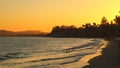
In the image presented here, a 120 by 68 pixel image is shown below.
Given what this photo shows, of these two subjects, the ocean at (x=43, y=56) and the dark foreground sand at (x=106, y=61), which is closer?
the dark foreground sand at (x=106, y=61)

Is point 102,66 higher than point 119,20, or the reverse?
point 119,20

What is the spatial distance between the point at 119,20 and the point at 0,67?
105 meters

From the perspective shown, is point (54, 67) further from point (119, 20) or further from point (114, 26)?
point (114, 26)

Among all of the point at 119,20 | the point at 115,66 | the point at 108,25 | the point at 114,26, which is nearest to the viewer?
the point at 115,66

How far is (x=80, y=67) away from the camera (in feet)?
87.2

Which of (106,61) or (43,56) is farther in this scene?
(43,56)

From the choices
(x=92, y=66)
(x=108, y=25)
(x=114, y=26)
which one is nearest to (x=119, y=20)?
(x=114, y=26)

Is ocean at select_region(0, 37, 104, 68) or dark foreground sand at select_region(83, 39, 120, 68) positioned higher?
ocean at select_region(0, 37, 104, 68)

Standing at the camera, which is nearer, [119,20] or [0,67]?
[0,67]

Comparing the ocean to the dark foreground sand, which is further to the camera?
the ocean

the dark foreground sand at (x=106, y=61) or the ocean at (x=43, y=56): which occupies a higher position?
the ocean at (x=43, y=56)

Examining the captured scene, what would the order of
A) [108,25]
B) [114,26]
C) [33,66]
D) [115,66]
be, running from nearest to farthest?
[115,66]
[33,66]
[114,26]
[108,25]

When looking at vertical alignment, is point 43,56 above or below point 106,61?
above

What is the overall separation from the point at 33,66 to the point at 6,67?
233 centimetres
